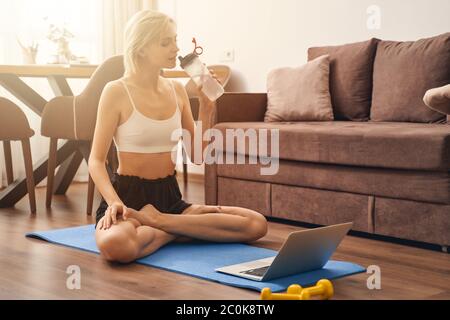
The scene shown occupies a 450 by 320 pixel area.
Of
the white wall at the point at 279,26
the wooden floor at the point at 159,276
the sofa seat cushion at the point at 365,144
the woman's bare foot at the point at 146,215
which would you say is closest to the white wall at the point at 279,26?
the white wall at the point at 279,26

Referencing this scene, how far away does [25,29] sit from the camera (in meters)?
5.02

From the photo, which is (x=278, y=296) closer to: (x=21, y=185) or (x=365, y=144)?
(x=365, y=144)

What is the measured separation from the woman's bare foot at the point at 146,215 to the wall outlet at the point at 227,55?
251 centimetres

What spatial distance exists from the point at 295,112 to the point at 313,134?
694 millimetres

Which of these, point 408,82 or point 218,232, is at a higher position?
point 408,82

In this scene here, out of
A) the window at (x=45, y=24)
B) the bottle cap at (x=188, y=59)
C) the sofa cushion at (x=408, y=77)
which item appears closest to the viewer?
the bottle cap at (x=188, y=59)

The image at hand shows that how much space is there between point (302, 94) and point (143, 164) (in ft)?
4.81

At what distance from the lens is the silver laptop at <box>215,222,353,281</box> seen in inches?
87.1

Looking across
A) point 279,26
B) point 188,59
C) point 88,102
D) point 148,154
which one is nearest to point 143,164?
point 148,154

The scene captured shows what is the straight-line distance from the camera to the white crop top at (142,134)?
9.09 feet

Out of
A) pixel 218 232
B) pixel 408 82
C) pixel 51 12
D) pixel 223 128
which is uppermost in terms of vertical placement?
pixel 51 12

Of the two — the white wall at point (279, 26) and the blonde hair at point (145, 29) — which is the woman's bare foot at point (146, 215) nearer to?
the blonde hair at point (145, 29)
